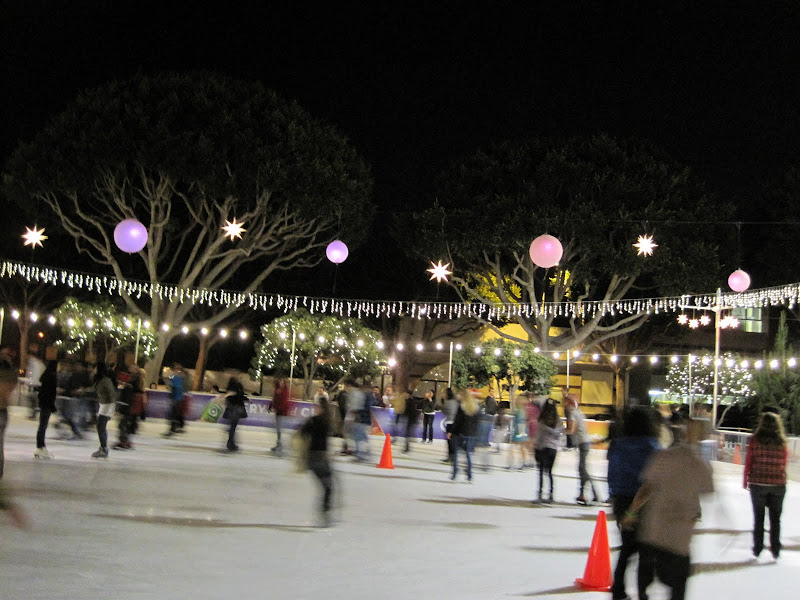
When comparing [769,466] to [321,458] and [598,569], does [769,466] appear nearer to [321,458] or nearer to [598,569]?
[598,569]

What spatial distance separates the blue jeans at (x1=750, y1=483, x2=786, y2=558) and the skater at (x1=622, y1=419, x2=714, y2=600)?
3395 millimetres

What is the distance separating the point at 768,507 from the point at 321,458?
454 cm

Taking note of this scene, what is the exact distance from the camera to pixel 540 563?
825 cm

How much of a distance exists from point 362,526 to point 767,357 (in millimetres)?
21494

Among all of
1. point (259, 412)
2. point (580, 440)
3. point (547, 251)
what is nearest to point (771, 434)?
point (580, 440)

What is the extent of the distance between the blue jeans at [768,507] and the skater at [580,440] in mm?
3689

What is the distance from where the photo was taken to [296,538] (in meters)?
8.71

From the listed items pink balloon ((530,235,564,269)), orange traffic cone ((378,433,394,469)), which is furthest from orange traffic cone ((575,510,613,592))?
pink balloon ((530,235,564,269))

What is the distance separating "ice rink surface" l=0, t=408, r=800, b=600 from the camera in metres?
6.77

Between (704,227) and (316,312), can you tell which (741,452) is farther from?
(316,312)

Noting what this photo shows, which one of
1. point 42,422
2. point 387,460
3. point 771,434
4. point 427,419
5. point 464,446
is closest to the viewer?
point 771,434

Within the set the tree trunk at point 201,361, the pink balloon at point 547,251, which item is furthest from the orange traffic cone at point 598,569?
the tree trunk at point 201,361

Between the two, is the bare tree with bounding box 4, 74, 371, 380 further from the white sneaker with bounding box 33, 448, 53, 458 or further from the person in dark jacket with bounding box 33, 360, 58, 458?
the white sneaker with bounding box 33, 448, 53, 458

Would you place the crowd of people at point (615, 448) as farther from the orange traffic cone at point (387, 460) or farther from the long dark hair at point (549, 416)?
the orange traffic cone at point (387, 460)
